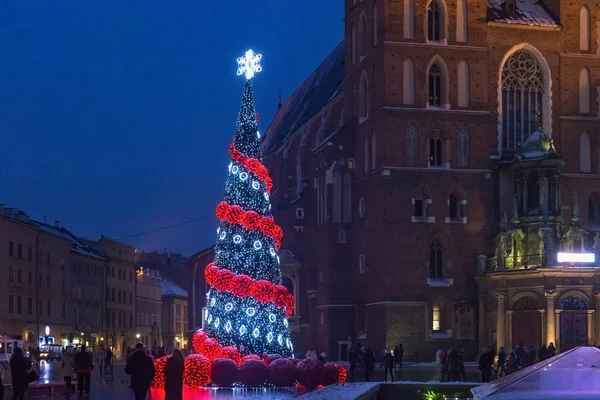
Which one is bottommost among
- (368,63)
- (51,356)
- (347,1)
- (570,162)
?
(51,356)

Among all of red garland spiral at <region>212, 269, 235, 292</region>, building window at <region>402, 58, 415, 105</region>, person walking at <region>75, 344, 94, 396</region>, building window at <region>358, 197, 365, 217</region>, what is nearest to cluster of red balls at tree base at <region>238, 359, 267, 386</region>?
red garland spiral at <region>212, 269, 235, 292</region>

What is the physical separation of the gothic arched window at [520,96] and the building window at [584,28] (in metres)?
2.78

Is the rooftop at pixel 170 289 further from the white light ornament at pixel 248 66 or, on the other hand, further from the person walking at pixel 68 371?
the person walking at pixel 68 371

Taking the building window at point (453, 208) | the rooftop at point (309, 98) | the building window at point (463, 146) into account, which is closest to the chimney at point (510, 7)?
the building window at point (463, 146)

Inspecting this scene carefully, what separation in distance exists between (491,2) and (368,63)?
7811 mm

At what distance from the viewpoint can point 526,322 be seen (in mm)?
55781

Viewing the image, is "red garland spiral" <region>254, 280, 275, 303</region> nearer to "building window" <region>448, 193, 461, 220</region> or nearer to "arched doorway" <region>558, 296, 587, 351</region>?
"arched doorway" <region>558, 296, 587, 351</region>

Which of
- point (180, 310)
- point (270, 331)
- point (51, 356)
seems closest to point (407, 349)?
point (270, 331)

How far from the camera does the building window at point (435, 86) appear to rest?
58.9 metres

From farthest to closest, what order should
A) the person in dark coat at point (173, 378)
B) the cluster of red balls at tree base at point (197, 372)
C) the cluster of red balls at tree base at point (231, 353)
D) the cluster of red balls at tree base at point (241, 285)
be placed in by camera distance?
the cluster of red balls at tree base at point (241, 285)
the cluster of red balls at tree base at point (231, 353)
the cluster of red balls at tree base at point (197, 372)
the person in dark coat at point (173, 378)

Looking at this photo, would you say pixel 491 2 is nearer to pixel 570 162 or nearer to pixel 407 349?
pixel 570 162

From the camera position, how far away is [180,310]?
13762 cm

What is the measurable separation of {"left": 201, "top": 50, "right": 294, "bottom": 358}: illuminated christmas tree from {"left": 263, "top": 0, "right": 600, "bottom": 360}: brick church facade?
655 inches

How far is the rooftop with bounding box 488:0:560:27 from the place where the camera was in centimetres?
6028
